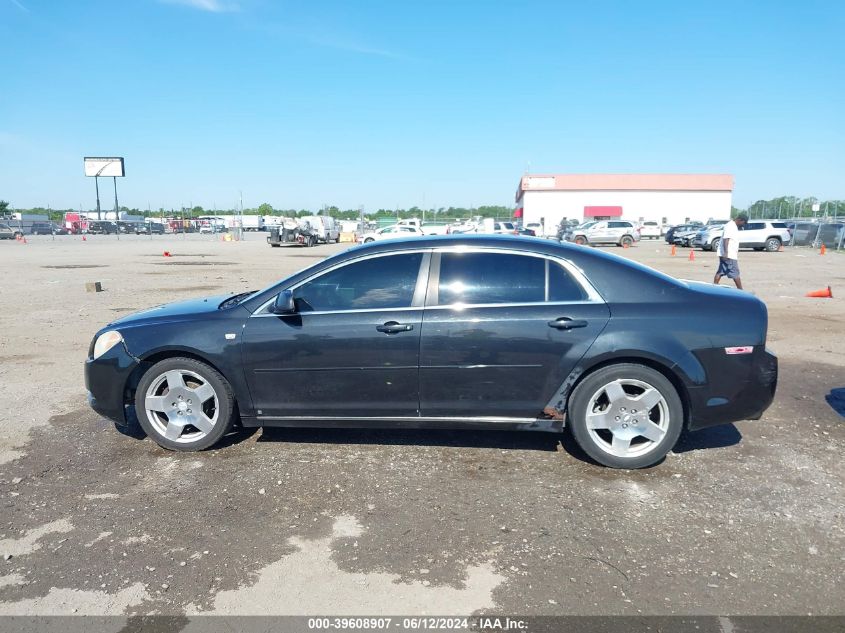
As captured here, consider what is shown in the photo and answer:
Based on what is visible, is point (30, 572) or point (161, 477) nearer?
point (30, 572)

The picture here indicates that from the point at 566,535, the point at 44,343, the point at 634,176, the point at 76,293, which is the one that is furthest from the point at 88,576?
Result: the point at 634,176

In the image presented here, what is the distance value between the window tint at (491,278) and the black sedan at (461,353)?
0.03 ft

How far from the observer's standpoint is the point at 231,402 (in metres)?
4.33

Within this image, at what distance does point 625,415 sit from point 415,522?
1642 mm

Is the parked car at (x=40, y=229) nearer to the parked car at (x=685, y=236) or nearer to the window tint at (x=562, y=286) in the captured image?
the parked car at (x=685, y=236)

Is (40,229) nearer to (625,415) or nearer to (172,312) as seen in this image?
(172,312)

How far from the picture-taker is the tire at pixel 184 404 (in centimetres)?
432

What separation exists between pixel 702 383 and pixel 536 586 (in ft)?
6.43

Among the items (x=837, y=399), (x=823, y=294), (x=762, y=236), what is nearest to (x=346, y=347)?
(x=837, y=399)

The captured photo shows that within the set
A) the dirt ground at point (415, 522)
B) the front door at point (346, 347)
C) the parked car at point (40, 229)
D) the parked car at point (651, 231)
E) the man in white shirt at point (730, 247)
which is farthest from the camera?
the parked car at point (40, 229)

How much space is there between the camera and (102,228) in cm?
6500

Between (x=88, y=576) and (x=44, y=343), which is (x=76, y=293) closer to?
(x=44, y=343)

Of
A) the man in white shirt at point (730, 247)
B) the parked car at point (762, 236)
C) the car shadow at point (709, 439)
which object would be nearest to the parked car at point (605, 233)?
the parked car at point (762, 236)

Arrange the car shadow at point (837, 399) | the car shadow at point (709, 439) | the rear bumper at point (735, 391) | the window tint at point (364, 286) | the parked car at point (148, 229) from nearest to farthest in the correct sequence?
the rear bumper at point (735, 391) < the window tint at point (364, 286) < the car shadow at point (709, 439) < the car shadow at point (837, 399) < the parked car at point (148, 229)
